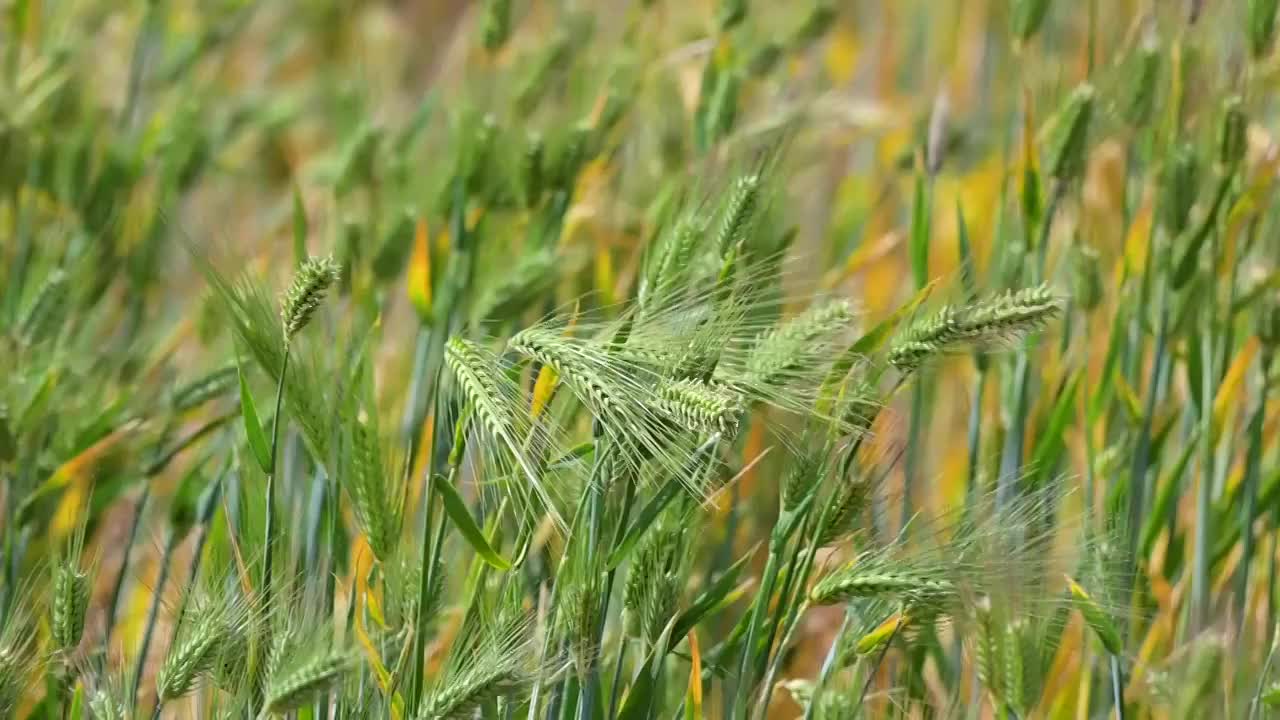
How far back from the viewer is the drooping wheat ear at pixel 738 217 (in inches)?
39.7

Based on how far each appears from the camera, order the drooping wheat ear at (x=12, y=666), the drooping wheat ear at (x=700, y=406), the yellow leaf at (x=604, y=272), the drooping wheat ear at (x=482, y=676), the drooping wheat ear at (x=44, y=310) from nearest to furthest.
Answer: the drooping wheat ear at (x=700, y=406)
the drooping wheat ear at (x=482, y=676)
the drooping wheat ear at (x=12, y=666)
the drooping wheat ear at (x=44, y=310)
the yellow leaf at (x=604, y=272)

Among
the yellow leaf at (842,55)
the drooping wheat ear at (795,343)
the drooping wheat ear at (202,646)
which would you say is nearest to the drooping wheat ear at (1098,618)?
the drooping wheat ear at (795,343)

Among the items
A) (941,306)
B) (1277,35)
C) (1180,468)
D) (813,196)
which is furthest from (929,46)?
(941,306)

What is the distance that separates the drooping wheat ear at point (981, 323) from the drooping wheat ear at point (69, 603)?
0.57 m

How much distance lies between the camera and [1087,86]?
1.26 meters

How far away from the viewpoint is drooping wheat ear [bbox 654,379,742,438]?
30.5 inches

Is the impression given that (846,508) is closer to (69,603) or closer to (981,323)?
(981,323)

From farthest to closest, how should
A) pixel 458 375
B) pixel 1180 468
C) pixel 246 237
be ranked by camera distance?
pixel 246 237 → pixel 1180 468 → pixel 458 375

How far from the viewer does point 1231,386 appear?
1.28 m

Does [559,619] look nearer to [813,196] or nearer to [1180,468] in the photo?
[1180,468]

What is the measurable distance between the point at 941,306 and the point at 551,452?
28 centimetres

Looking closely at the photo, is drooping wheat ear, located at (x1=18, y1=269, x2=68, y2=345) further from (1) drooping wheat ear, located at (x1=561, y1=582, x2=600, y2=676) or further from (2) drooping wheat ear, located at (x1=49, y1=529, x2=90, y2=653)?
(1) drooping wheat ear, located at (x1=561, y1=582, x2=600, y2=676)

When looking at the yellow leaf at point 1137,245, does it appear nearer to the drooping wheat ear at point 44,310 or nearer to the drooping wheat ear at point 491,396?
the drooping wheat ear at point 491,396

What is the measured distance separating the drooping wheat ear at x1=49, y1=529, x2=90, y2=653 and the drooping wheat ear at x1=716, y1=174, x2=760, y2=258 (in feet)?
1.60
